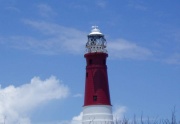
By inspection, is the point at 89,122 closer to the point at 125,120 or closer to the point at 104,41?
the point at 104,41

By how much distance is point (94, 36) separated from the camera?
5794cm

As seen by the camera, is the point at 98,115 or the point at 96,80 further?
the point at 96,80

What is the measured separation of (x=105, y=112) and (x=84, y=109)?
2.18m

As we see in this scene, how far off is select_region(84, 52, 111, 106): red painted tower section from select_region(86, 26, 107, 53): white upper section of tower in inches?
26.2

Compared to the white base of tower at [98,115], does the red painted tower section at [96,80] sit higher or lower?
higher

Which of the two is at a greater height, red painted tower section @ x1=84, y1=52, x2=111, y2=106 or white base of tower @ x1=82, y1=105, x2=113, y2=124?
red painted tower section @ x1=84, y1=52, x2=111, y2=106

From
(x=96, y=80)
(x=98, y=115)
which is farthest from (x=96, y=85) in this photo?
(x=98, y=115)

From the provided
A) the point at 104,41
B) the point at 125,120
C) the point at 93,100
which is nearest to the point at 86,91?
the point at 93,100

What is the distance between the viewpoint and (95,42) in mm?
57844

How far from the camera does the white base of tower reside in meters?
54.6

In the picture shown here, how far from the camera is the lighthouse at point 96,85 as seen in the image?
5481cm

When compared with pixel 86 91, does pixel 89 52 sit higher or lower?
higher

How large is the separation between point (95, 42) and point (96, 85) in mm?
4693

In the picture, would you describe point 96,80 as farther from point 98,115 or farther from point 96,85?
point 98,115
